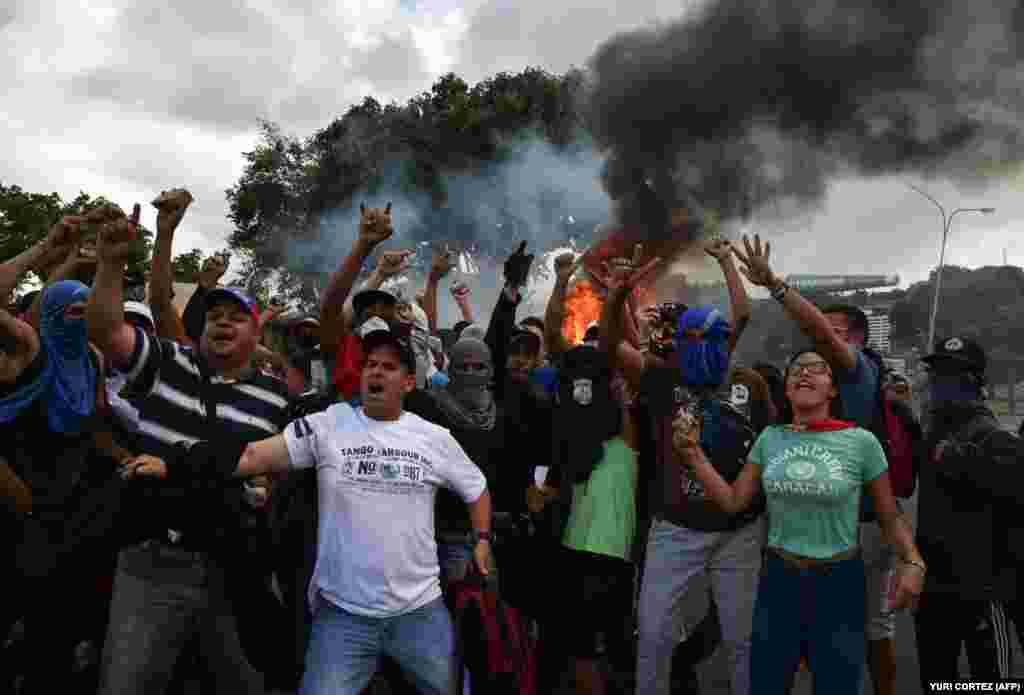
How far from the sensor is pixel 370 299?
475 cm

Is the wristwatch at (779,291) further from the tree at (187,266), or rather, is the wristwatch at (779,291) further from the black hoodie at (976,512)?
the tree at (187,266)

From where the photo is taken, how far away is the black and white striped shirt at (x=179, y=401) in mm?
3279

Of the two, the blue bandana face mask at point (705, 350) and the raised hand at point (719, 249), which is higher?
the raised hand at point (719, 249)

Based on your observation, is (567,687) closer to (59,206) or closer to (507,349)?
(507,349)

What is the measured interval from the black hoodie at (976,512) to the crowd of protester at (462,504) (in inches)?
0.5

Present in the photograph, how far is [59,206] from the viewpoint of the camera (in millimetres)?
30297

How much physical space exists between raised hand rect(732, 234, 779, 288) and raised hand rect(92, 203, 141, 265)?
245 cm

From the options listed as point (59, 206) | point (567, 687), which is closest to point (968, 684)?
point (567, 687)

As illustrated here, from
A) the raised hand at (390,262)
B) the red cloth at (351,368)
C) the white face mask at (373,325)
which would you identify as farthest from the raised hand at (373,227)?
the raised hand at (390,262)

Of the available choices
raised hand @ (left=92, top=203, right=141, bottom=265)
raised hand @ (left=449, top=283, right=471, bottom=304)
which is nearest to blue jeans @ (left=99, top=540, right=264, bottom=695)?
raised hand @ (left=92, top=203, right=141, bottom=265)

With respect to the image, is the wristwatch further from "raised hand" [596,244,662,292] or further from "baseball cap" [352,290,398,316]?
"baseball cap" [352,290,398,316]

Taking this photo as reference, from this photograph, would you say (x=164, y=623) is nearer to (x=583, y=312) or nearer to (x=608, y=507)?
(x=608, y=507)

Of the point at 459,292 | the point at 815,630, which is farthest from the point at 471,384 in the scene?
the point at 459,292

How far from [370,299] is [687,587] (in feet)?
6.88
